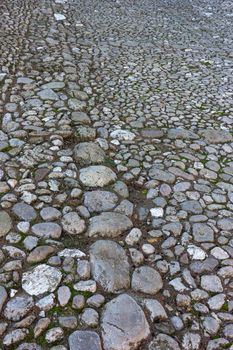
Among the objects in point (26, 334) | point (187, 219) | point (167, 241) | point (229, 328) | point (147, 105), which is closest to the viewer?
point (26, 334)

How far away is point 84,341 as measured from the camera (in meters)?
1.88

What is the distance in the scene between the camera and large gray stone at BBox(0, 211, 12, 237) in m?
2.40

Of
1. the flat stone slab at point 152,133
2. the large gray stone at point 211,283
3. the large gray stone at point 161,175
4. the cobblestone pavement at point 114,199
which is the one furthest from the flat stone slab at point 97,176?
the large gray stone at point 211,283

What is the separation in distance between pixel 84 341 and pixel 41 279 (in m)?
0.42

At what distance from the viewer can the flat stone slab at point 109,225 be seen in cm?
247

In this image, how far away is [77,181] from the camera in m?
2.85

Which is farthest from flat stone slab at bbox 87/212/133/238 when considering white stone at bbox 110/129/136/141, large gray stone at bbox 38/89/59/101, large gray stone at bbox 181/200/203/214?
large gray stone at bbox 38/89/59/101

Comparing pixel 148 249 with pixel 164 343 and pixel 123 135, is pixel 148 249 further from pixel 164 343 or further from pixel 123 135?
pixel 123 135

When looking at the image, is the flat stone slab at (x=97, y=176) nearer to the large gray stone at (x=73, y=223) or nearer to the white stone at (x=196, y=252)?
the large gray stone at (x=73, y=223)

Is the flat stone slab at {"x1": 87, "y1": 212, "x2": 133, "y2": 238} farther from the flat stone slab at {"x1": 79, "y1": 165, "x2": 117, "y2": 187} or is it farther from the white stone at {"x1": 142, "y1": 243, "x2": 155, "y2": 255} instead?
the flat stone slab at {"x1": 79, "y1": 165, "x2": 117, "y2": 187}

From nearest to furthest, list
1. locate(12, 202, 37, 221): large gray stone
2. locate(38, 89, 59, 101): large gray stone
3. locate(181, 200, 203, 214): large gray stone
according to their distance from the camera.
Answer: locate(12, 202, 37, 221): large gray stone
locate(181, 200, 203, 214): large gray stone
locate(38, 89, 59, 101): large gray stone

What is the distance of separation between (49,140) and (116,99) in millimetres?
1102

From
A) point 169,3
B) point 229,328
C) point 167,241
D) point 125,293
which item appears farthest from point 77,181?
point 169,3

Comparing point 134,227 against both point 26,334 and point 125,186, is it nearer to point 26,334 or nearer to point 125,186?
point 125,186
